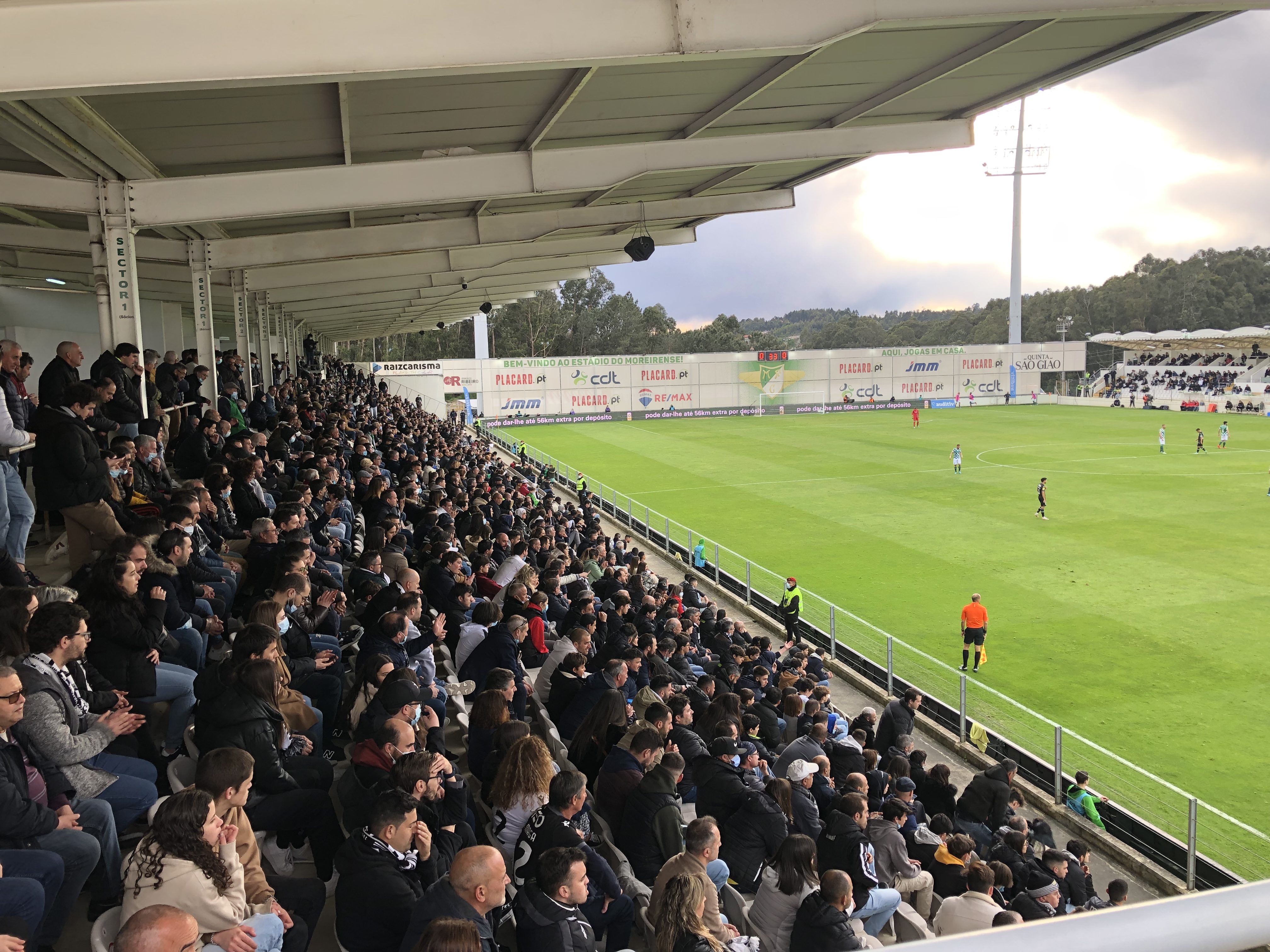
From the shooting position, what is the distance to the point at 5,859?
332cm

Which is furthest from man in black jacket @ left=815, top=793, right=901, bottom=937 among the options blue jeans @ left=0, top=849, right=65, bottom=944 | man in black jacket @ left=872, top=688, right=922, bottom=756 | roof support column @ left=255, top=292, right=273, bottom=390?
roof support column @ left=255, top=292, right=273, bottom=390

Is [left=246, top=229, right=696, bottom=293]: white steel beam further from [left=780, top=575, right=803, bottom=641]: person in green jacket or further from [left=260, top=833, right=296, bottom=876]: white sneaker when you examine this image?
[left=260, top=833, right=296, bottom=876]: white sneaker

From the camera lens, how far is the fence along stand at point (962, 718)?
11.8m

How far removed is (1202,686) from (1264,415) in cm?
5580

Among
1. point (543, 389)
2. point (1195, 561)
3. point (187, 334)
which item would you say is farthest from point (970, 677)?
point (543, 389)

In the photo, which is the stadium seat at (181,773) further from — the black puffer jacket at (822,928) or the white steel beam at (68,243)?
the white steel beam at (68,243)

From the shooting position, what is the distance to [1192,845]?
8.71 metres

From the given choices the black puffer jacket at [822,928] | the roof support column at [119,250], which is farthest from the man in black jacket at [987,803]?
the roof support column at [119,250]

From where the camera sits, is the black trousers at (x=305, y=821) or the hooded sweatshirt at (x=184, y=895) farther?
the black trousers at (x=305, y=821)

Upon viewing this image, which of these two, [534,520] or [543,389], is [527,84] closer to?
[534,520]

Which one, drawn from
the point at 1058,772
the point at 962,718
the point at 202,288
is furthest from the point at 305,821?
the point at 202,288

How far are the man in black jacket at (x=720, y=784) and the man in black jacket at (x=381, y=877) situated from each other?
2457mm

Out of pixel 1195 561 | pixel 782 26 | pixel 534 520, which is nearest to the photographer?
pixel 782 26

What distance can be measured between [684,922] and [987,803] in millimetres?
5255
